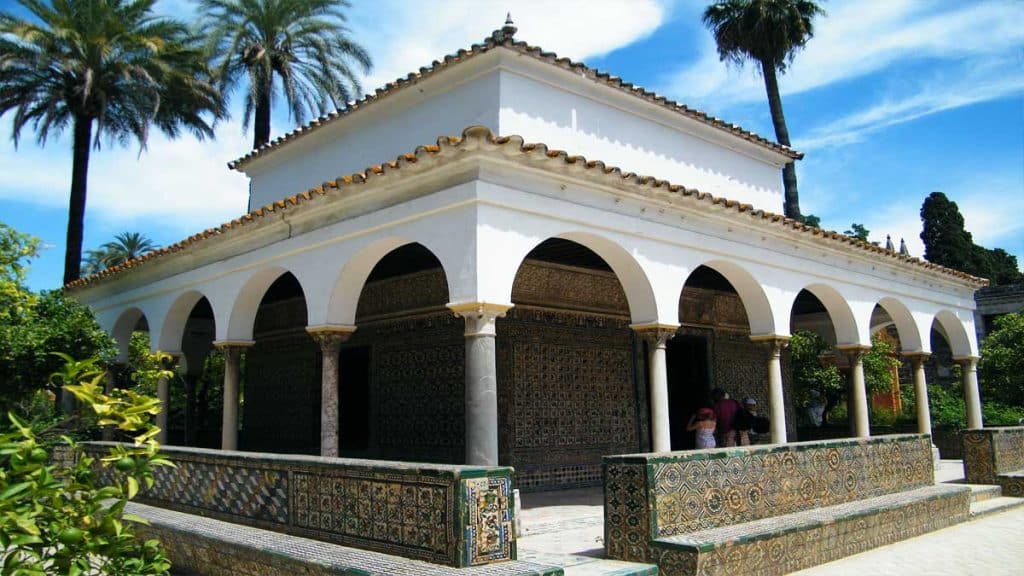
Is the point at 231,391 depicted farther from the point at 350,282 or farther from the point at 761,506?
the point at 761,506

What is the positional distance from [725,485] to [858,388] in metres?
7.16

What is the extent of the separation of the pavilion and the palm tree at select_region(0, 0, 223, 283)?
543cm

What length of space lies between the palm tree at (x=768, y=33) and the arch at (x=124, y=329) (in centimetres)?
1848

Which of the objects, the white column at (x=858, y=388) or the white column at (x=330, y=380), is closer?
the white column at (x=330, y=380)

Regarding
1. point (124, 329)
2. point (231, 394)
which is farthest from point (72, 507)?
point (124, 329)

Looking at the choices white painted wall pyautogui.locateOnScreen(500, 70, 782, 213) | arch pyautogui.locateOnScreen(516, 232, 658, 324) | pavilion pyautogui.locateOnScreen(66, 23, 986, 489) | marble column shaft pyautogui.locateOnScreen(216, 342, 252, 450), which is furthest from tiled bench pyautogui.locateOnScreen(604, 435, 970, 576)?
marble column shaft pyautogui.locateOnScreen(216, 342, 252, 450)

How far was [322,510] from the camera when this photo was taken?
198 inches

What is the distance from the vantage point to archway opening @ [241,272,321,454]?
43.0 ft

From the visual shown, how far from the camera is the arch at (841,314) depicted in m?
11.4

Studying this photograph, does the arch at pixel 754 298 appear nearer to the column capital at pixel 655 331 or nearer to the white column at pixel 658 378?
the column capital at pixel 655 331

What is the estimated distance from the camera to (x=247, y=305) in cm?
1037

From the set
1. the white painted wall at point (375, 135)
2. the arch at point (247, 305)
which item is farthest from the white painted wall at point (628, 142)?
the arch at point (247, 305)

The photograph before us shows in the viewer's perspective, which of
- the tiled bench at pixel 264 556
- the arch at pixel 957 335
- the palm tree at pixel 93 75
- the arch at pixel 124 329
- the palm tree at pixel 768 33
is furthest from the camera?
the palm tree at pixel 768 33

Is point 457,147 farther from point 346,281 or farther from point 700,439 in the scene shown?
point 700,439
